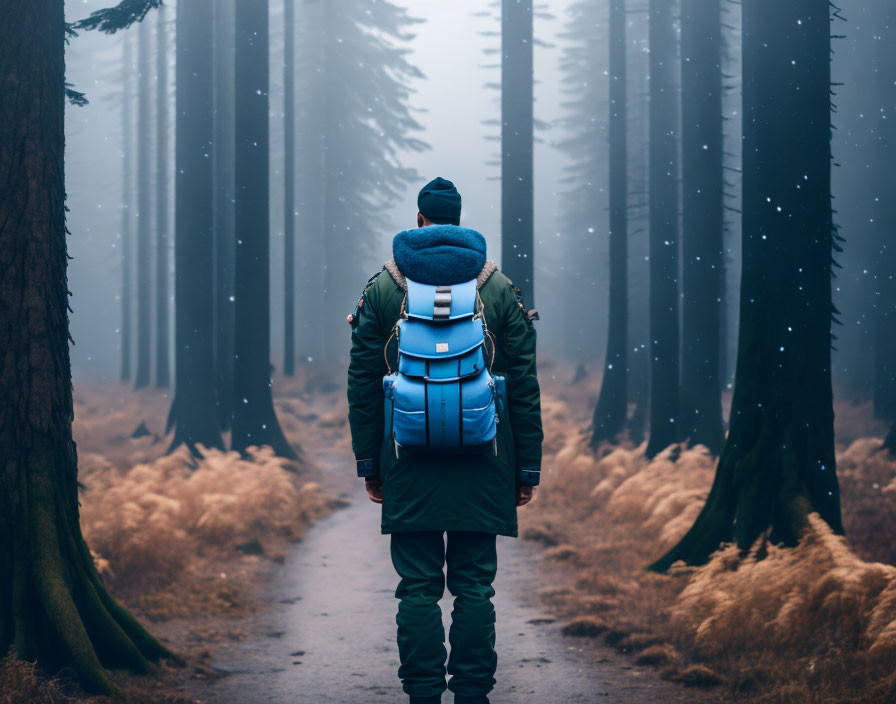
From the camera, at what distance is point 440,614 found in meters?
4.31

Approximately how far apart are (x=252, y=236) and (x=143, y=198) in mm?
16951

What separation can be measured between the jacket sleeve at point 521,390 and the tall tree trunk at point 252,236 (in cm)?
1060

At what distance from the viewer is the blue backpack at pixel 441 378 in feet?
13.5

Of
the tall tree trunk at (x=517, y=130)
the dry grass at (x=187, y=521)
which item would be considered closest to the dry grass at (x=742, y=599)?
the dry grass at (x=187, y=521)

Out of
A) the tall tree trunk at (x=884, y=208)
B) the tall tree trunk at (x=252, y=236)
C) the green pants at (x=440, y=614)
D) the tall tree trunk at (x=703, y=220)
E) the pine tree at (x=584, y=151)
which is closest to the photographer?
the green pants at (x=440, y=614)

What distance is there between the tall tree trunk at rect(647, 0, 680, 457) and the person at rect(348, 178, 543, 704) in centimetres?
913

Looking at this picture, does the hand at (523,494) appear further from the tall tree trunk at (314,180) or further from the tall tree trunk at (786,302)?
the tall tree trunk at (314,180)

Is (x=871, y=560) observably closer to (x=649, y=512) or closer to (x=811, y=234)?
(x=811, y=234)

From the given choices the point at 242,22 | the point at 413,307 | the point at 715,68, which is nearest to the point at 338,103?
the point at 242,22

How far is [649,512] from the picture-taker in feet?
33.3

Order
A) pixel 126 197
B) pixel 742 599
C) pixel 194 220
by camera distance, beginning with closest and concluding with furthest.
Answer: pixel 742 599
pixel 194 220
pixel 126 197

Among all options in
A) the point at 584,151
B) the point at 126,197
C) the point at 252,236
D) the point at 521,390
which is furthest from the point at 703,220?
the point at 126,197

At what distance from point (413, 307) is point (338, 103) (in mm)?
30933

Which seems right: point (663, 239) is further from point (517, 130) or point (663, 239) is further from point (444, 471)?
point (444, 471)
